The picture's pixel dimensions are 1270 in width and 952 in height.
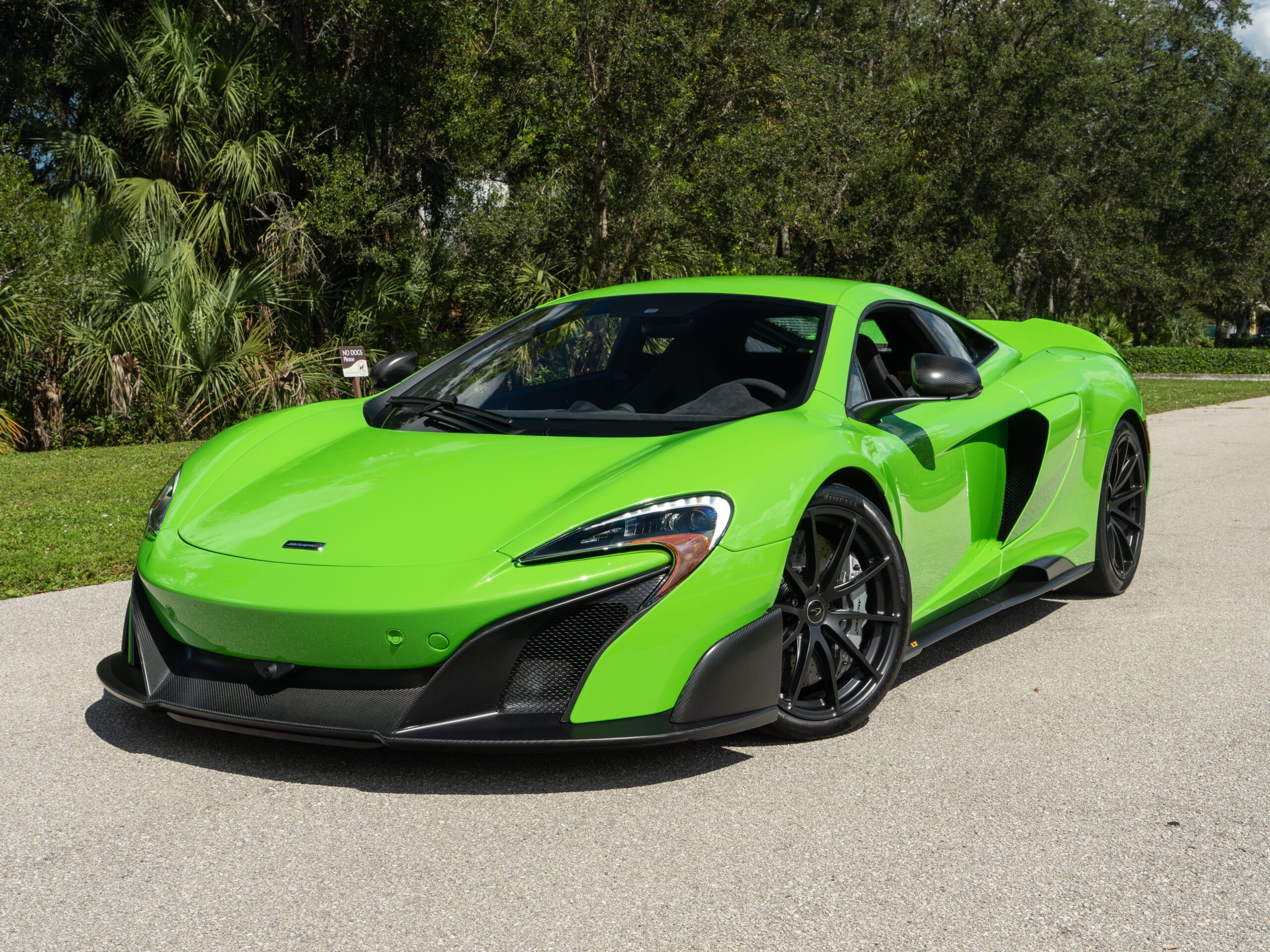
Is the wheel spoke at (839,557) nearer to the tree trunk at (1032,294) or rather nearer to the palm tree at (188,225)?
the palm tree at (188,225)

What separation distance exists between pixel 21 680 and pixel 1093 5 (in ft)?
A: 81.2

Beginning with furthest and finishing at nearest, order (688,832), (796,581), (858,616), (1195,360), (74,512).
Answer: (1195,360), (74,512), (858,616), (796,581), (688,832)

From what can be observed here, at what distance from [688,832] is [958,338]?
9.23ft

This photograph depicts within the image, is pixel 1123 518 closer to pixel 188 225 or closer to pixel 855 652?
pixel 855 652

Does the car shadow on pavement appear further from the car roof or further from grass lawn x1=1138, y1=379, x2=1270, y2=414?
grass lawn x1=1138, y1=379, x2=1270, y2=414

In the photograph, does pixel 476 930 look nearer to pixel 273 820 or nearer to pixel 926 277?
pixel 273 820

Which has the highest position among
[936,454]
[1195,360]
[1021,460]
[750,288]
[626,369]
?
[750,288]

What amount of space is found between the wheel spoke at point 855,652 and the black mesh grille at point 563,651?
0.84 metres

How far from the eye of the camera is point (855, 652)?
374 centimetres

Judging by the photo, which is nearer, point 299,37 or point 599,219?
point 299,37

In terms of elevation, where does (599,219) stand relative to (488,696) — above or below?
above

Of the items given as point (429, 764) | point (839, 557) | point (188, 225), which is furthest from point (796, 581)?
point (188, 225)

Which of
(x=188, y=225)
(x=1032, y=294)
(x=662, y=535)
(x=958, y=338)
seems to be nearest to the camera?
(x=662, y=535)

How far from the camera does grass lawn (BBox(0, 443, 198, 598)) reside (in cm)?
632
